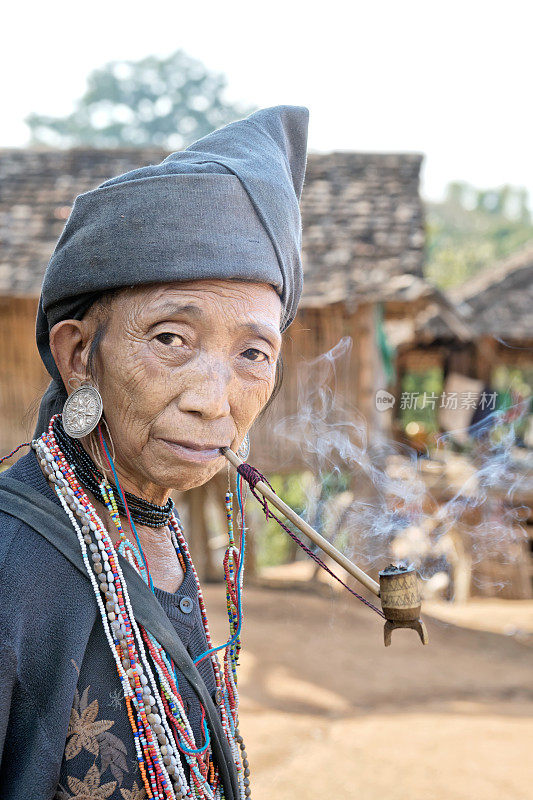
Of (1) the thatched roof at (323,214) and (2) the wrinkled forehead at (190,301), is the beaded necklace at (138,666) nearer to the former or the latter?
(2) the wrinkled forehead at (190,301)

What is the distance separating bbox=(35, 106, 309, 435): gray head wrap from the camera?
1.40m

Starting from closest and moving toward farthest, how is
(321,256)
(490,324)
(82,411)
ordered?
1. (82,411)
2. (321,256)
3. (490,324)

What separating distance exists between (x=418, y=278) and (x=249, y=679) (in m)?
4.65

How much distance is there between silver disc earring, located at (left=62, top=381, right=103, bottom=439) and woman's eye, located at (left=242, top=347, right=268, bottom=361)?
33cm

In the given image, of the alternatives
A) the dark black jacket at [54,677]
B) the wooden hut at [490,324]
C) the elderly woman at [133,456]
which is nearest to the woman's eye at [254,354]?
the elderly woman at [133,456]

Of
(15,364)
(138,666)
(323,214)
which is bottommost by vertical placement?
(15,364)

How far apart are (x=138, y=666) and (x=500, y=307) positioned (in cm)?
1309

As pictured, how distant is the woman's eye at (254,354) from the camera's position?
1.53 m

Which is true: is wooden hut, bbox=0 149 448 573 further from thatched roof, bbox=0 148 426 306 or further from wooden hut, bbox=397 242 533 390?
wooden hut, bbox=397 242 533 390

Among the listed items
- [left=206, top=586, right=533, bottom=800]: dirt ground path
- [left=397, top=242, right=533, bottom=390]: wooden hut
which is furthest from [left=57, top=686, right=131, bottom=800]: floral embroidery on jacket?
[left=397, top=242, right=533, bottom=390]: wooden hut

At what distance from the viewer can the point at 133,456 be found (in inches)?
58.7

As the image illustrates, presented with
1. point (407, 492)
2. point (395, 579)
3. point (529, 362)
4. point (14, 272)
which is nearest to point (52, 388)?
point (395, 579)

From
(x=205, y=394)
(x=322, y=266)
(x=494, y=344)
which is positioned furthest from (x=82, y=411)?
(x=494, y=344)

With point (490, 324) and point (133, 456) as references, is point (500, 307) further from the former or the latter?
point (133, 456)
